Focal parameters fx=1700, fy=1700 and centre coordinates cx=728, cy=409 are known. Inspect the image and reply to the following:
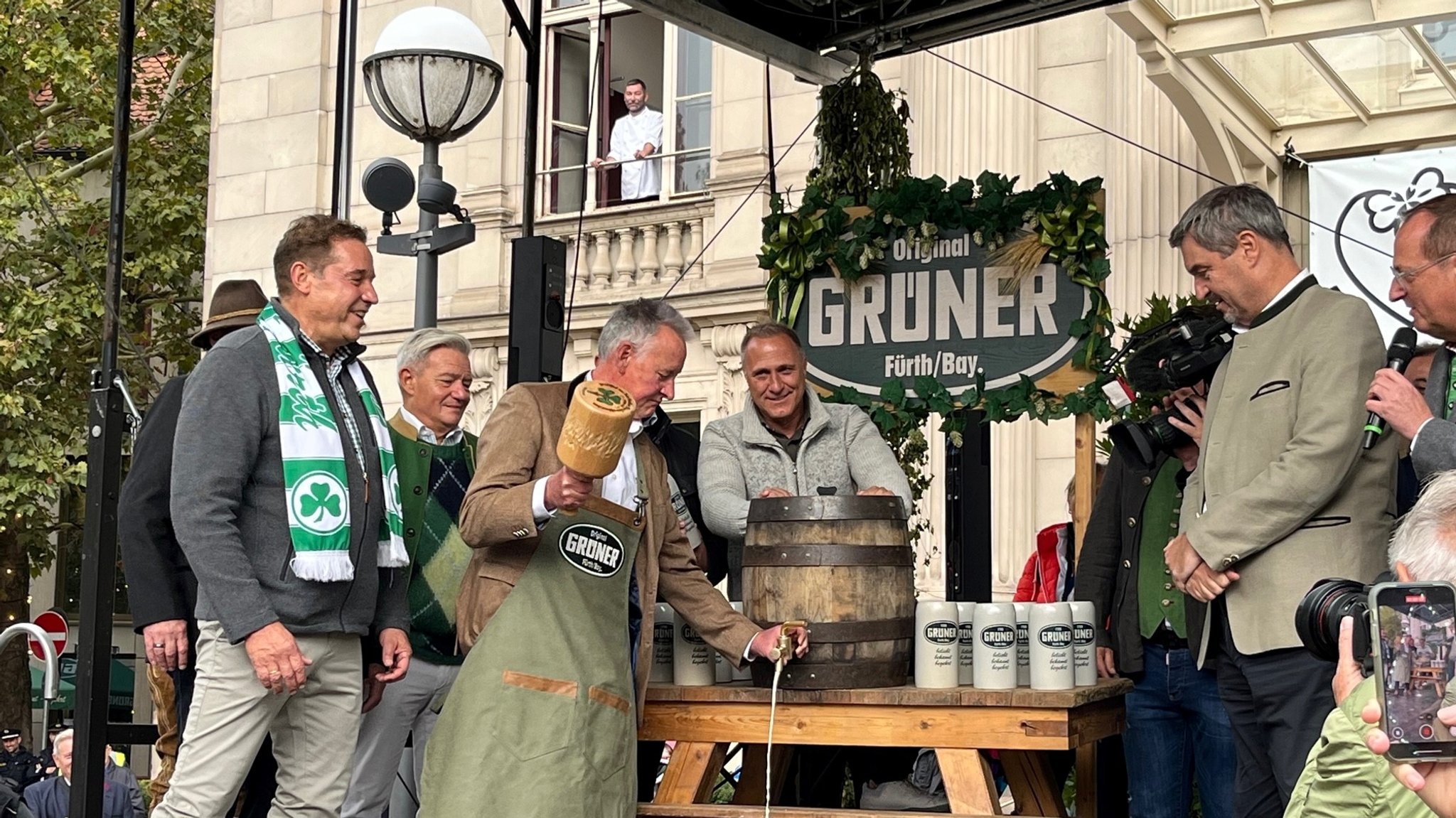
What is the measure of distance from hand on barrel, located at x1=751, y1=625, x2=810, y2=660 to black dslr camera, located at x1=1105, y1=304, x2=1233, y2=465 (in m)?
1.04

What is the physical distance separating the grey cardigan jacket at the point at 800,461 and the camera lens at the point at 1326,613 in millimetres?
2253

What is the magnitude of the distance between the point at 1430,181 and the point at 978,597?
3.95 m

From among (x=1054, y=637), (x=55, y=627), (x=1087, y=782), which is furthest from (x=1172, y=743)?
(x=55, y=627)

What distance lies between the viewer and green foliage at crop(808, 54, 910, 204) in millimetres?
5855

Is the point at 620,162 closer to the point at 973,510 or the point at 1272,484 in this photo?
the point at 973,510

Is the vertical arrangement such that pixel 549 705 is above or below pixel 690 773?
above

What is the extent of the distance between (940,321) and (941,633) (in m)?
1.56

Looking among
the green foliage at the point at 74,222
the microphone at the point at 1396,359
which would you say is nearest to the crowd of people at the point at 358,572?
the microphone at the point at 1396,359

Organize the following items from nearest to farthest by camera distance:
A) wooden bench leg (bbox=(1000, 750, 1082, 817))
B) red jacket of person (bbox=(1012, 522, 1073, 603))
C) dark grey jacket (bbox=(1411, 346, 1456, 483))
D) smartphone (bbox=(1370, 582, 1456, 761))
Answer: smartphone (bbox=(1370, 582, 1456, 761)), dark grey jacket (bbox=(1411, 346, 1456, 483)), wooden bench leg (bbox=(1000, 750, 1082, 817)), red jacket of person (bbox=(1012, 522, 1073, 603))

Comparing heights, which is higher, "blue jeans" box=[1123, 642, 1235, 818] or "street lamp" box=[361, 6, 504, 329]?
"street lamp" box=[361, 6, 504, 329]

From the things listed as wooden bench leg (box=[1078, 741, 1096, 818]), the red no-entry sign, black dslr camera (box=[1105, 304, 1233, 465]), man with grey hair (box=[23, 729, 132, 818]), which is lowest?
man with grey hair (box=[23, 729, 132, 818])

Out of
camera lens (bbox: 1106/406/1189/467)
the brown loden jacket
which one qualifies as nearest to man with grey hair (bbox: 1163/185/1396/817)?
camera lens (bbox: 1106/406/1189/467)

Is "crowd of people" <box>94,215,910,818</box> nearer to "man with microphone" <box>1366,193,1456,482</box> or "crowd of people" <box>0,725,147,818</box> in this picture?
"man with microphone" <box>1366,193,1456,482</box>

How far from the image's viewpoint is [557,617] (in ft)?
12.6
